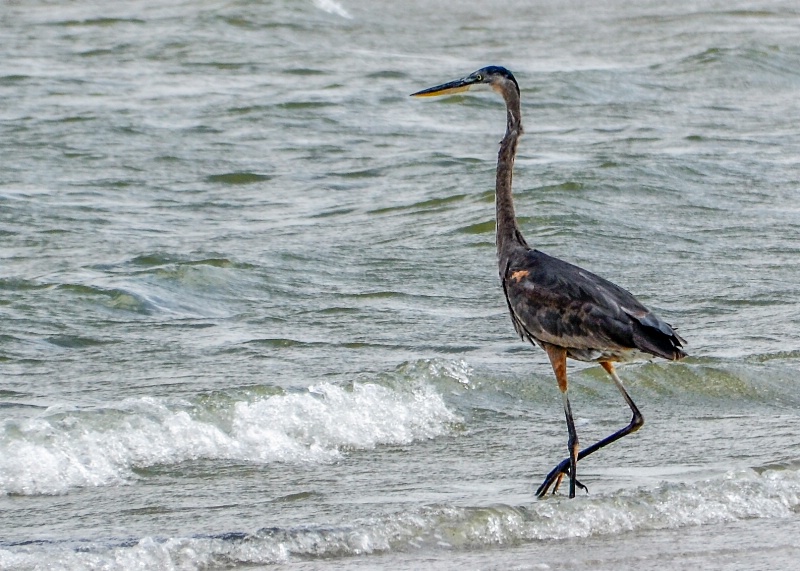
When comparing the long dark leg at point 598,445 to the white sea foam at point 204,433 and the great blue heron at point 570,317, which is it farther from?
the white sea foam at point 204,433

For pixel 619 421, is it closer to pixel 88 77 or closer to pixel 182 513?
pixel 182 513

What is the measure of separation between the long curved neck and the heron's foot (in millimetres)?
1235

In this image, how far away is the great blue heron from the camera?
21.6 ft

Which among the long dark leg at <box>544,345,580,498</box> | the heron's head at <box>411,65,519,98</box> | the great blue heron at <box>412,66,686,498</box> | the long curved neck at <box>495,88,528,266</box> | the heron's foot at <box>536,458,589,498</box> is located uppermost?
the heron's head at <box>411,65,519,98</box>

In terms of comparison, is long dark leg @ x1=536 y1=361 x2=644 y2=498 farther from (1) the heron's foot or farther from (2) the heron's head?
(2) the heron's head

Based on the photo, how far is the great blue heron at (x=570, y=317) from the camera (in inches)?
259

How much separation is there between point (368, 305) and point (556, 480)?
3.64 metres

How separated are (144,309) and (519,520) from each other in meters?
4.53

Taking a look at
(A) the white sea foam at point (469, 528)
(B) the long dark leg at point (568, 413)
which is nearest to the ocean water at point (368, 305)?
(A) the white sea foam at point (469, 528)

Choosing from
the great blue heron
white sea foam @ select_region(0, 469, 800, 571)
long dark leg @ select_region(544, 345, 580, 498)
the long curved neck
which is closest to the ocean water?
white sea foam @ select_region(0, 469, 800, 571)

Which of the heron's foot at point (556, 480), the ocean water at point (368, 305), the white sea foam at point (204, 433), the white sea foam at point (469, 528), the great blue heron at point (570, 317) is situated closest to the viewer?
the white sea foam at point (469, 528)

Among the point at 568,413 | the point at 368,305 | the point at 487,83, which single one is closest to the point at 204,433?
the point at 568,413

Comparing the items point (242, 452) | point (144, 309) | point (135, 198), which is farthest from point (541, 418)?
point (135, 198)

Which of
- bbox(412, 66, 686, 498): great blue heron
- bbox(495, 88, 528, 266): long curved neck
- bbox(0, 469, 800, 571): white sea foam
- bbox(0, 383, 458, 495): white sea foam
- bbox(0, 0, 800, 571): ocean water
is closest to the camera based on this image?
bbox(0, 469, 800, 571): white sea foam
